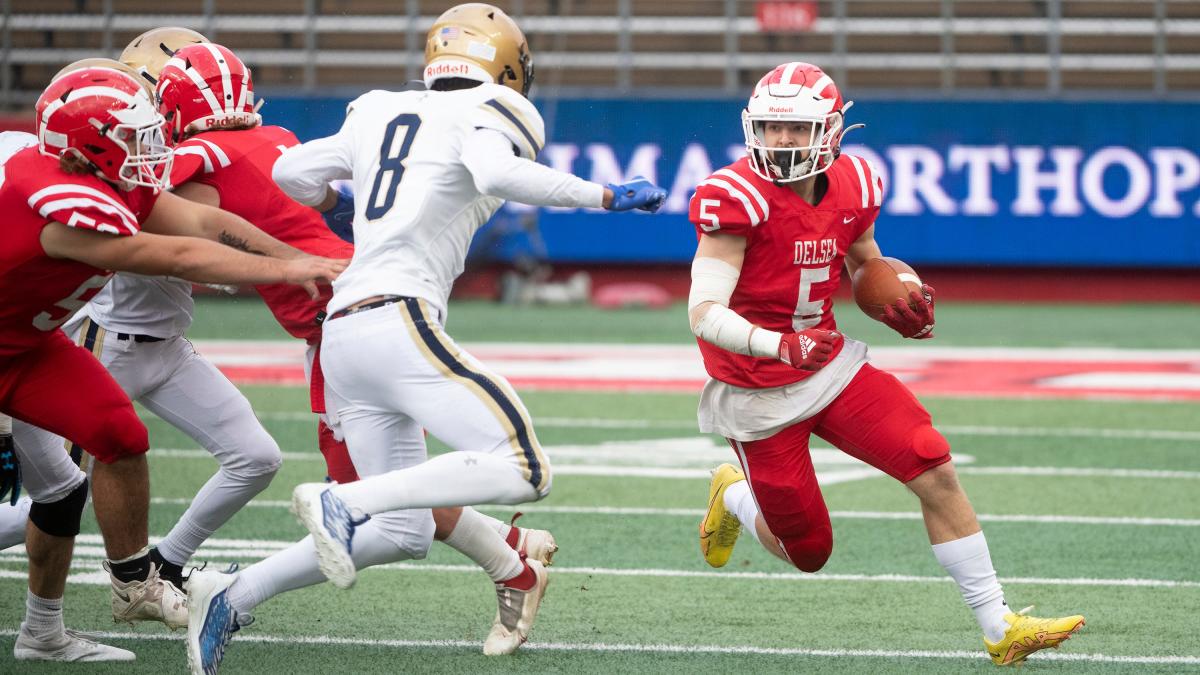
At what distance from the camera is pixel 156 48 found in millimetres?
5113

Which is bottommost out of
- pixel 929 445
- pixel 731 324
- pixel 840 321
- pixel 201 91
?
pixel 840 321

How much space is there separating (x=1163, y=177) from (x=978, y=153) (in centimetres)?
184

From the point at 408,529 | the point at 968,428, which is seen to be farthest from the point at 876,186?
the point at 968,428

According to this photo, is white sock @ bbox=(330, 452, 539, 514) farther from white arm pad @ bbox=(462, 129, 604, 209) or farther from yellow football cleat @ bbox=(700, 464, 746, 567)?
yellow football cleat @ bbox=(700, 464, 746, 567)

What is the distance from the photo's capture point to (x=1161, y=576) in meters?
5.07

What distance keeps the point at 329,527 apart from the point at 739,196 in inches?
55.8

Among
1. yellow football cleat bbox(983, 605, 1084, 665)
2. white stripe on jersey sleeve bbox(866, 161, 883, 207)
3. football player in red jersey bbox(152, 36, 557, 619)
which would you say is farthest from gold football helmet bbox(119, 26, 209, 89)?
yellow football cleat bbox(983, 605, 1084, 665)

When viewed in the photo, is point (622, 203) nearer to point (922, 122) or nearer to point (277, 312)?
point (277, 312)

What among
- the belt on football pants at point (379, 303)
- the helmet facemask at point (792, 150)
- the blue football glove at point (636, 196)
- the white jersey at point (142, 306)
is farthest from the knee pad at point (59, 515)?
the helmet facemask at point (792, 150)

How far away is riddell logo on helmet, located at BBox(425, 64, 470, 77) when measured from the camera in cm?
400

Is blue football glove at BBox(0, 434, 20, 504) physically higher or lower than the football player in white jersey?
lower

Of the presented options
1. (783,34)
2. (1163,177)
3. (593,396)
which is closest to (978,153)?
(1163,177)

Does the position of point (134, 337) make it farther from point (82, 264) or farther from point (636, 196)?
point (636, 196)

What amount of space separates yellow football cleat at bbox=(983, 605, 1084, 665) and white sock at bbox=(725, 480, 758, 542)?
906mm
